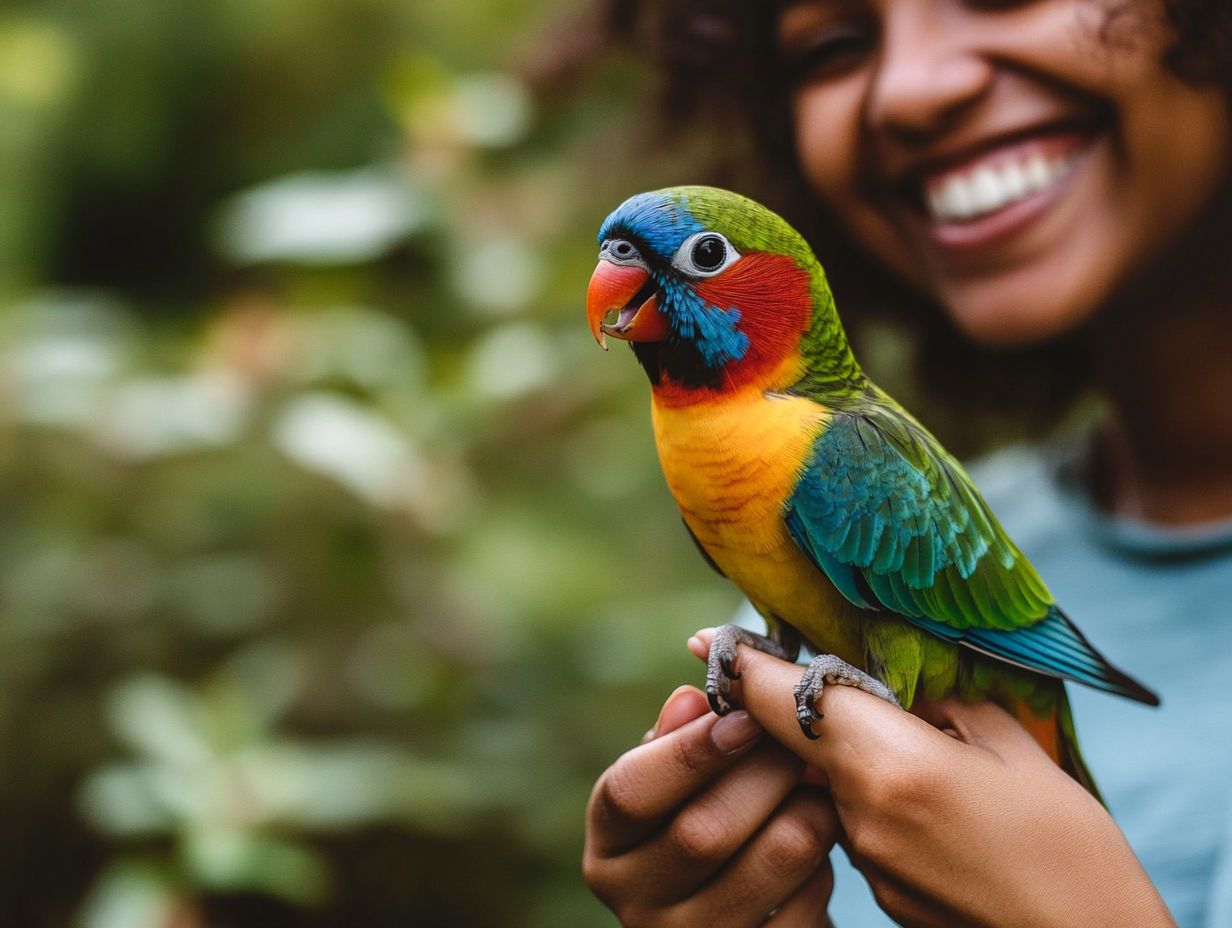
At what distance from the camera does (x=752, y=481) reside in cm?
98

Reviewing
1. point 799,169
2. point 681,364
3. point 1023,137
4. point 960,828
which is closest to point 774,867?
point 960,828

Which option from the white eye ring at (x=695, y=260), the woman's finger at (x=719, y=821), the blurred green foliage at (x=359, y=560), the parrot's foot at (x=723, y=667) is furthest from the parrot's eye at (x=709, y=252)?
the blurred green foliage at (x=359, y=560)

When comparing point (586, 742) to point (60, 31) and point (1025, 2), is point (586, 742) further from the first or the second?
point (60, 31)

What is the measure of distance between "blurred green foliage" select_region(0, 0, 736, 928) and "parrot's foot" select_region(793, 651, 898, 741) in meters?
1.15

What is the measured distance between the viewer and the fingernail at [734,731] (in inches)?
41.1

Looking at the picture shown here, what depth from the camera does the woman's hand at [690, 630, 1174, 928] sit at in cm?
95

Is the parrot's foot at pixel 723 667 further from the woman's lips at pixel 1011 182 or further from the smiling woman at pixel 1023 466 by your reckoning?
the woman's lips at pixel 1011 182

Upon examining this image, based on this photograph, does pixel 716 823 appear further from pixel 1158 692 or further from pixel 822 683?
pixel 1158 692

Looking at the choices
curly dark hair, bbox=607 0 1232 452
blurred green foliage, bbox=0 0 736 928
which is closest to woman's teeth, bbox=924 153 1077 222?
curly dark hair, bbox=607 0 1232 452

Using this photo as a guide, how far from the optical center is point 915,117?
1.30 meters

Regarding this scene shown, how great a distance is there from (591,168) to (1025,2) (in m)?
1.20

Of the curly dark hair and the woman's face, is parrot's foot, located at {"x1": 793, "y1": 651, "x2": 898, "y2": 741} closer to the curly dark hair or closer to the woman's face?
the woman's face

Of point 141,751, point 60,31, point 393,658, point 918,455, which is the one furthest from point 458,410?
point 60,31

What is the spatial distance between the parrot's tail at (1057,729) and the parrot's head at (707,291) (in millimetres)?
448
